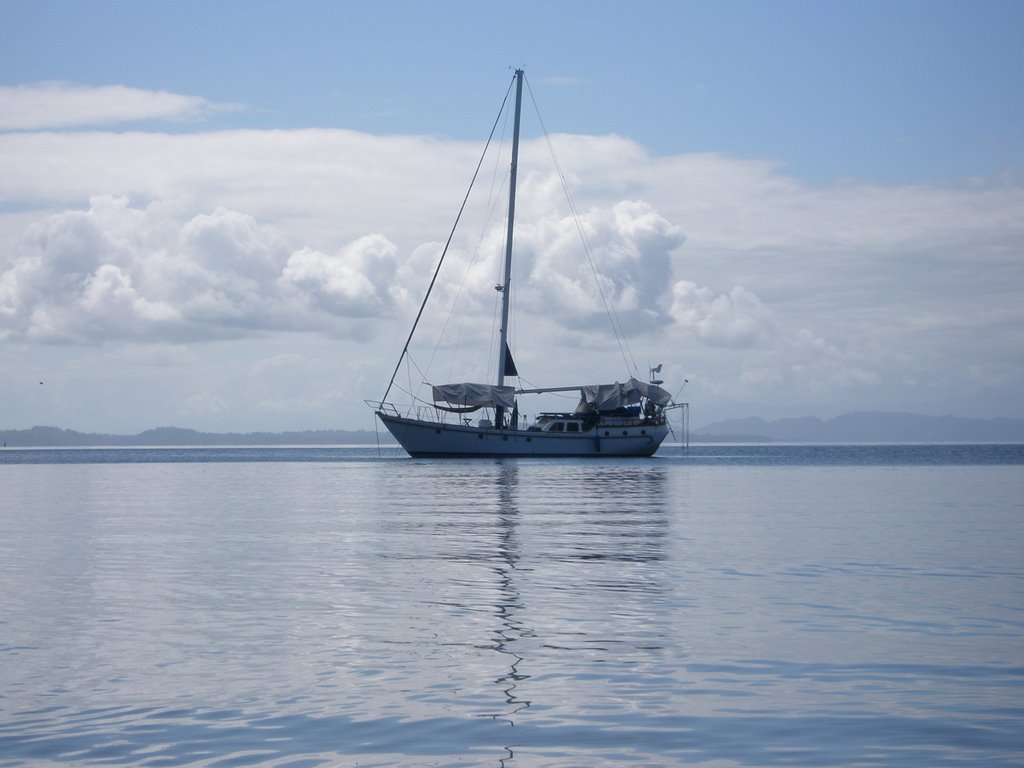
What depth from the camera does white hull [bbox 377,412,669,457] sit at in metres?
97.1

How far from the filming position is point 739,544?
28.5 metres

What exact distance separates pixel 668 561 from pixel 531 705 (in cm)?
1350

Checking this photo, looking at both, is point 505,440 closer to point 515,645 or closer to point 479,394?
point 479,394

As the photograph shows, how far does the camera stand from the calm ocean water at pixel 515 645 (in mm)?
10375

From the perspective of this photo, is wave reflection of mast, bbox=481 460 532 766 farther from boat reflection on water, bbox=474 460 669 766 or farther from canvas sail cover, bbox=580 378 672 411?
canvas sail cover, bbox=580 378 672 411

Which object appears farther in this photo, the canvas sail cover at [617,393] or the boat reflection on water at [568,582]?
the canvas sail cover at [617,393]

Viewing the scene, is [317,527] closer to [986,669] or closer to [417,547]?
[417,547]

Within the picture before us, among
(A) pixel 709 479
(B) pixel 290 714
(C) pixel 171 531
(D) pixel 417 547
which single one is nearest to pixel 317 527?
(C) pixel 171 531

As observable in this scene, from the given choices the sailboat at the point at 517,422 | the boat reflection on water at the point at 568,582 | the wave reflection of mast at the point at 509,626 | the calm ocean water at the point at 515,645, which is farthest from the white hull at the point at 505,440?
the calm ocean water at the point at 515,645

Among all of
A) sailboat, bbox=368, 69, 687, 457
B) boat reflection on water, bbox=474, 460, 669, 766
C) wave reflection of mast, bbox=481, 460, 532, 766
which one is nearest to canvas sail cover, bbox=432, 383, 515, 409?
sailboat, bbox=368, 69, 687, 457

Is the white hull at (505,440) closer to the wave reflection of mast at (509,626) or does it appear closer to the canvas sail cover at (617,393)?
the canvas sail cover at (617,393)

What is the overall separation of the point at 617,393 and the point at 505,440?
11396mm

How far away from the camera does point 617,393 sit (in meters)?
102

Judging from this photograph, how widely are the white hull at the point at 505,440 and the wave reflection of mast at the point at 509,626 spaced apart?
62383 millimetres
